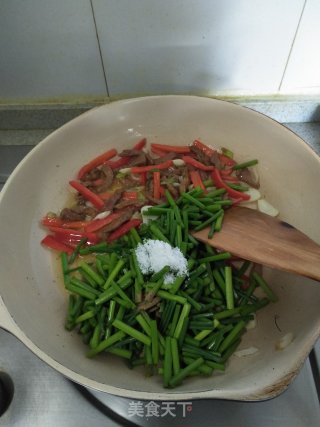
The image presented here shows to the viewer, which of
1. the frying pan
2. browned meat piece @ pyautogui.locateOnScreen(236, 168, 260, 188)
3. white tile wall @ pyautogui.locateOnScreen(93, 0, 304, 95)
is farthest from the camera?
browned meat piece @ pyautogui.locateOnScreen(236, 168, 260, 188)

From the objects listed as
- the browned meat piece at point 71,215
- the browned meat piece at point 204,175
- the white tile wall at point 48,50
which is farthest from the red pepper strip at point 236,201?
the white tile wall at point 48,50

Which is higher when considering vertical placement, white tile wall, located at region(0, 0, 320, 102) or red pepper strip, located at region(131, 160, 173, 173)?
white tile wall, located at region(0, 0, 320, 102)

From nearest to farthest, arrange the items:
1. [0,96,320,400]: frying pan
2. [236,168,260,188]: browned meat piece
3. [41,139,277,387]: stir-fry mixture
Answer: [0,96,320,400]: frying pan, [41,139,277,387]: stir-fry mixture, [236,168,260,188]: browned meat piece

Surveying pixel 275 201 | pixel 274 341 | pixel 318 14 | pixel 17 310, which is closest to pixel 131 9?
pixel 318 14

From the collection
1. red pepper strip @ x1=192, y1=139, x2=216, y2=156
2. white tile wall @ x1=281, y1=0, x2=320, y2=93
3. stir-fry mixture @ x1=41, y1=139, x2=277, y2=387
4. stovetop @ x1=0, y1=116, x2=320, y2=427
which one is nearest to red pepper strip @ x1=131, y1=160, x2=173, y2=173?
stir-fry mixture @ x1=41, y1=139, x2=277, y2=387

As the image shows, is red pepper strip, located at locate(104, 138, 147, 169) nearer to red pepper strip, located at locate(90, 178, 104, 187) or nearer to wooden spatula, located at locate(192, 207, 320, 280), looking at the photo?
red pepper strip, located at locate(90, 178, 104, 187)

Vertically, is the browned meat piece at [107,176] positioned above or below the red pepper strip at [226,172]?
below

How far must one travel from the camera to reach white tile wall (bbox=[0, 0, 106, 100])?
3.28 ft

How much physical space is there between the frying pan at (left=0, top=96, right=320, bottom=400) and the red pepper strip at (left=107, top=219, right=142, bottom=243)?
0.17 metres

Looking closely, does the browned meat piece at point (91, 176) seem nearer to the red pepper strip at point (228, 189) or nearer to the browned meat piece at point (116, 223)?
the browned meat piece at point (116, 223)

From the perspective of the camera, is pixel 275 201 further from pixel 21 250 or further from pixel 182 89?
pixel 21 250

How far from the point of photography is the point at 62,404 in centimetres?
80

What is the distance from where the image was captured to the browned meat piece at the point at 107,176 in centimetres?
113

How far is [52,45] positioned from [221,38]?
1.66 feet
